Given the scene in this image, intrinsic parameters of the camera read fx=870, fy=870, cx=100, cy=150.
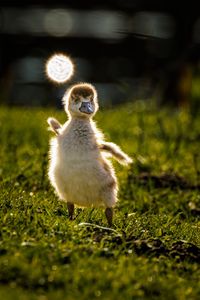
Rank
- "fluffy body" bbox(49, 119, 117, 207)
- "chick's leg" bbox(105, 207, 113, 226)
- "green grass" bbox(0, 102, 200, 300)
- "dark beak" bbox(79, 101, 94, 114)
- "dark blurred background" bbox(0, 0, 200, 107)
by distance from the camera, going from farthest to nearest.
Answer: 1. "dark blurred background" bbox(0, 0, 200, 107)
2. "dark beak" bbox(79, 101, 94, 114)
3. "chick's leg" bbox(105, 207, 113, 226)
4. "fluffy body" bbox(49, 119, 117, 207)
5. "green grass" bbox(0, 102, 200, 300)

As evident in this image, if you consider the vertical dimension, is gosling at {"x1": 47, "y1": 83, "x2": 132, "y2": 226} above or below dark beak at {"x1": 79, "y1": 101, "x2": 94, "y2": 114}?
below

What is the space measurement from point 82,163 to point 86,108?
0.53 metres

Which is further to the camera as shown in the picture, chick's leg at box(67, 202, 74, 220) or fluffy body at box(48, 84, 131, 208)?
chick's leg at box(67, 202, 74, 220)

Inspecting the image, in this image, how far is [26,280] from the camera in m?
Result: 4.77

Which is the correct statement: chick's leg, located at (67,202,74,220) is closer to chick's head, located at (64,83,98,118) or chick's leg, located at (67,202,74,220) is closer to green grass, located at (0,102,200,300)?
green grass, located at (0,102,200,300)

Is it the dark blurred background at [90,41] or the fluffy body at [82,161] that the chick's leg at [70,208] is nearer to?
the fluffy body at [82,161]

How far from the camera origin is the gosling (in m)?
6.10

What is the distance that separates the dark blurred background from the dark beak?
855 cm

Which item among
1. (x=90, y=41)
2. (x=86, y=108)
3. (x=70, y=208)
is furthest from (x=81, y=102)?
(x=90, y=41)

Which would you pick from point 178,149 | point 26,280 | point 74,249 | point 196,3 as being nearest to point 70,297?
point 26,280

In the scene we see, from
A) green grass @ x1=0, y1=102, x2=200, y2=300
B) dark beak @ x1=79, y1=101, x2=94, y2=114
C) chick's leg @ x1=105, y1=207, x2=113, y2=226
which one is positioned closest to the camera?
green grass @ x1=0, y1=102, x2=200, y2=300

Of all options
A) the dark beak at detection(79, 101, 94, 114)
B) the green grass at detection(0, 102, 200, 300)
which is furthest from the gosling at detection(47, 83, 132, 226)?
the green grass at detection(0, 102, 200, 300)

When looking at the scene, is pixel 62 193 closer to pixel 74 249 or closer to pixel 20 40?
pixel 74 249

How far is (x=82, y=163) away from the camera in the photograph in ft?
20.0
